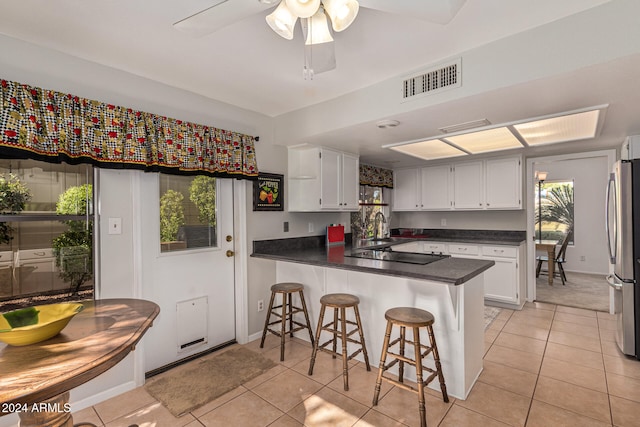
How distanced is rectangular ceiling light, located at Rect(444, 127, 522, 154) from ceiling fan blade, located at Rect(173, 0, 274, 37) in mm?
2090

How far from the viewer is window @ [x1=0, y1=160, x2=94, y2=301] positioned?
6.42 ft

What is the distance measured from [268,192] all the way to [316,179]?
21.1 inches

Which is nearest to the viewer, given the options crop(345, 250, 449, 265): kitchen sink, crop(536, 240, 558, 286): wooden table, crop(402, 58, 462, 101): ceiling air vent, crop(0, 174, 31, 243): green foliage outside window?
crop(0, 174, 31, 243): green foliage outside window

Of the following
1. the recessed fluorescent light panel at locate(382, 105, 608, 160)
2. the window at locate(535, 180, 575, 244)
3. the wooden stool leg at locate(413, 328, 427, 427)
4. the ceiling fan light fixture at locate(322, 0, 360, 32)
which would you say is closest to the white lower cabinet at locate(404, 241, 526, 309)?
→ the recessed fluorescent light panel at locate(382, 105, 608, 160)

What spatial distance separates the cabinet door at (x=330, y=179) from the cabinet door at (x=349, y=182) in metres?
0.10

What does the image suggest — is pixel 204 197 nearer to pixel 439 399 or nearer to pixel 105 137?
pixel 105 137

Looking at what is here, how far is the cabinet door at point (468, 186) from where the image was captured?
15.0ft

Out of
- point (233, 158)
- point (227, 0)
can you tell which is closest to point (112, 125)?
point (233, 158)

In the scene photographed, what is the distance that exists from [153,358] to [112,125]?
1.82 meters

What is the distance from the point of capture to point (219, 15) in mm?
1290

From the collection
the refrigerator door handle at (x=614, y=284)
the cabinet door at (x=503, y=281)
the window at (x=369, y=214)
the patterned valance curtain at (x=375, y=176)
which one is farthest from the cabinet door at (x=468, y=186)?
the refrigerator door handle at (x=614, y=284)

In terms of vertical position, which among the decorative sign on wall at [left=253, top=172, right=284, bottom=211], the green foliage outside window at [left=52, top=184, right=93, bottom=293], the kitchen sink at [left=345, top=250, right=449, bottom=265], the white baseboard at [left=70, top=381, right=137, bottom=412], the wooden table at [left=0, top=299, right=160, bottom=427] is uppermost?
the decorative sign on wall at [left=253, top=172, right=284, bottom=211]

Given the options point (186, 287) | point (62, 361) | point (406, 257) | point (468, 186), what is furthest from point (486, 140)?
point (62, 361)

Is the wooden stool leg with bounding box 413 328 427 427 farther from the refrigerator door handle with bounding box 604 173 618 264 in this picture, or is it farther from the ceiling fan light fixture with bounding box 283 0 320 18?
the refrigerator door handle with bounding box 604 173 618 264
